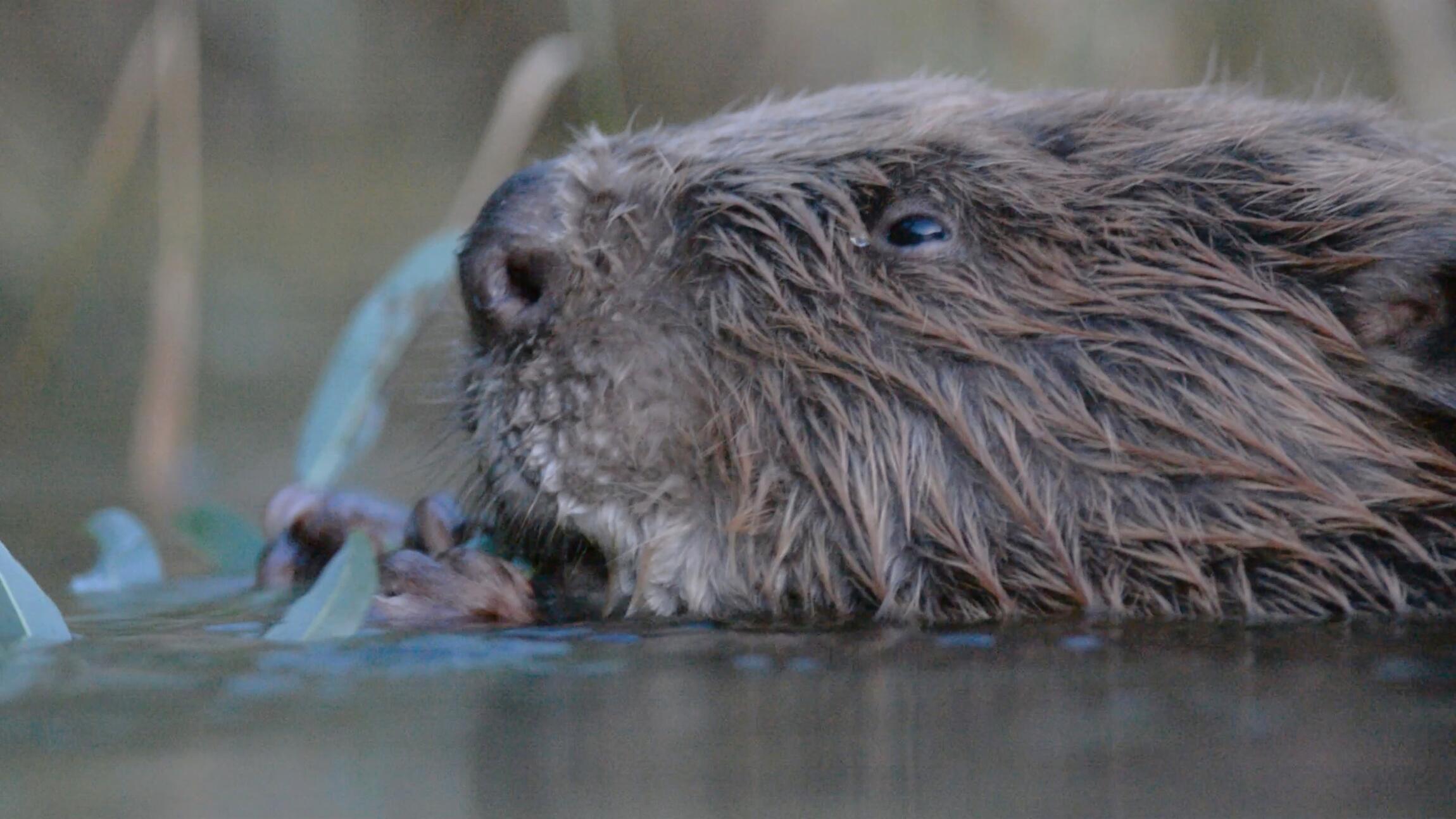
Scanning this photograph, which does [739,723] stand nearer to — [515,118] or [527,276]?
[527,276]

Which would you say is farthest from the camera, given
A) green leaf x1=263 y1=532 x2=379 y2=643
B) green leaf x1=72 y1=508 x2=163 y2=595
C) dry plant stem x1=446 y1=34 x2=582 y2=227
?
dry plant stem x1=446 y1=34 x2=582 y2=227

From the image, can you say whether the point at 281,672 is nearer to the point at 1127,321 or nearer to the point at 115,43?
the point at 1127,321

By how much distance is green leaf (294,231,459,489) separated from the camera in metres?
2.70

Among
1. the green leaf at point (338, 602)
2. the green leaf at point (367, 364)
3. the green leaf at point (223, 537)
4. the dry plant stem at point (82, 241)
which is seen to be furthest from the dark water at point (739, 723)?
the dry plant stem at point (82, 241)

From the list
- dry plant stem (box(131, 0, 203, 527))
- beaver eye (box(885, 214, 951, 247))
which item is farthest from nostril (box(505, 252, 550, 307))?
dry plant stem (box(131, 0, 203, 527))

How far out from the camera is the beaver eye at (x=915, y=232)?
2.06 meters

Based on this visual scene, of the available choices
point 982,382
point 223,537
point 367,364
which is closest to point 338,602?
point 982,382

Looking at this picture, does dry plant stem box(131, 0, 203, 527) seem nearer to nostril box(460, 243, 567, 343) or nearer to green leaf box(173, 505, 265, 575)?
green leaf box(173, 505, 265, 575)

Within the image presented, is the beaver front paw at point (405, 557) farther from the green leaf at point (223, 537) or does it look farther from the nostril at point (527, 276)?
the nostril at point (527, 276)

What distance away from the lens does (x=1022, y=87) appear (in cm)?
476

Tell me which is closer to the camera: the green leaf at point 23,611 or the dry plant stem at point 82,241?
the green leaf at point 23,611

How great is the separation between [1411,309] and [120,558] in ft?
5.58

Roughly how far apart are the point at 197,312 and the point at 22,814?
15.8 feet

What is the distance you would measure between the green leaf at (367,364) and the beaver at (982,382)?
2.30 ft
